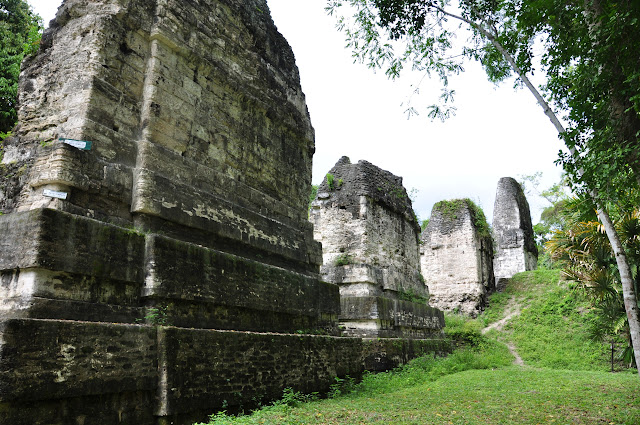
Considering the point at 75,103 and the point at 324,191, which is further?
the point at 324,191

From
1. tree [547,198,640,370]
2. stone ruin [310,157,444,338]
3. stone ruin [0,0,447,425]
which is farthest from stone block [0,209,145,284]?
tree [547,198,640,370]

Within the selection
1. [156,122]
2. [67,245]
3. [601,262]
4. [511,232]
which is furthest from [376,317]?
[511,232]

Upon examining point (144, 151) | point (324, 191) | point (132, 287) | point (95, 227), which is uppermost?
point (324, 191)

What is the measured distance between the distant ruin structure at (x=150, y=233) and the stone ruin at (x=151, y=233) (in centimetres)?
2

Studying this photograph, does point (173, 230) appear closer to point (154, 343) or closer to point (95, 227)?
point (95, 227)

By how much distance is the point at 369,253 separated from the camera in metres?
11.6

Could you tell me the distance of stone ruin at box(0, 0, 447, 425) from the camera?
4.24 m

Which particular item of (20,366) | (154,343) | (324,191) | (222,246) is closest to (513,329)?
(324,191)

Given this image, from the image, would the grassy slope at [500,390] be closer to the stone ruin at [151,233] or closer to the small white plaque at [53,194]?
the stone ruin at [151,233]

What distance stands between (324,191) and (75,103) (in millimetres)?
7812

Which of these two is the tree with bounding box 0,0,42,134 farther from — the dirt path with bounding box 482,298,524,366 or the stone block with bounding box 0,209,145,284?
the dirt path with bounding box 482,298,524,366

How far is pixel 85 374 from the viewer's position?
407 cm

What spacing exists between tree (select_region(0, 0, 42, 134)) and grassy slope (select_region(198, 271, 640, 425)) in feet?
27.8

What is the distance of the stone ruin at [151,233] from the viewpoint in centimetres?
424
